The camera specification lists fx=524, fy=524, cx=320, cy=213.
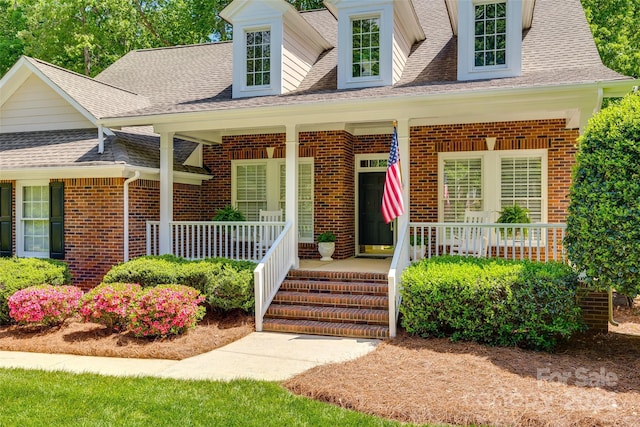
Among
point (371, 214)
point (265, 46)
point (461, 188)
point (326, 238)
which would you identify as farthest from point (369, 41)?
point (326, 238)

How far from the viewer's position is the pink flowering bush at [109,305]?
7672 mm

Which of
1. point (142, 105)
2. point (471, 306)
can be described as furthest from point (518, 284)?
point (142, 105)

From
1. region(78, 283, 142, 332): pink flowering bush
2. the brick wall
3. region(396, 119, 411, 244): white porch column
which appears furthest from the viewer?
the brick wall

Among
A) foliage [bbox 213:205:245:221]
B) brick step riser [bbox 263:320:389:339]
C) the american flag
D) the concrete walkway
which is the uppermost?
the american flag

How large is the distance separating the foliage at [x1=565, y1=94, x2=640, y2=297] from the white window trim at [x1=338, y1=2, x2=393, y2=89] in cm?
456

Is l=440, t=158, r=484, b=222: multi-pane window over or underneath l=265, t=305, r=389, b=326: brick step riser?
over

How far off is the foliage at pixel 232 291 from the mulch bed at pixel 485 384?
8.33 feet

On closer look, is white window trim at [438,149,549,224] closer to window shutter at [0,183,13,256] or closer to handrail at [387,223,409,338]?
handrail at [387,223,409,338]

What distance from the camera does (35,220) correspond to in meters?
11.0

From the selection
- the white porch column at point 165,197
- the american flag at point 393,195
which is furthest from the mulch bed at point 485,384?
the white porch column at point 165,197

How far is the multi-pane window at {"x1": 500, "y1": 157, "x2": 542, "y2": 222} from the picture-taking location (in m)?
10.7

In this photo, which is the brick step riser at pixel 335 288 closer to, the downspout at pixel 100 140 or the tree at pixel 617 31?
the downspout at pixel 100 140

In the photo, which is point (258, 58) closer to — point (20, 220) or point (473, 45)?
point (473, 45)

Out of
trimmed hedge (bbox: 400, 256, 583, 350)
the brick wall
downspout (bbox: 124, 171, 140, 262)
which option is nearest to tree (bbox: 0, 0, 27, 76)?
downspout (bbox: 124, 171, 140, 262)
